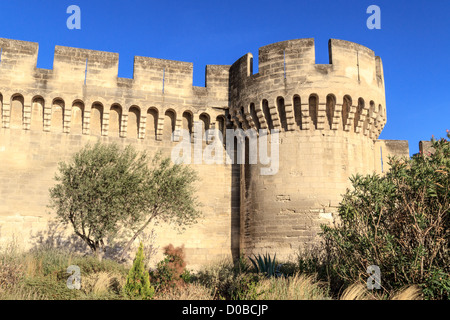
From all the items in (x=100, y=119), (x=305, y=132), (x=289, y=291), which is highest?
(x=100, y=119)

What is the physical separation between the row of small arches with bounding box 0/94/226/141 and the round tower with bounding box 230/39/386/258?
243cm

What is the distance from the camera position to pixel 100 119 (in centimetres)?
1466

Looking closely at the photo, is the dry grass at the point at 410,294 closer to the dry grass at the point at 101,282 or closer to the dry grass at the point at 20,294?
the dry grass at the point at 101,282

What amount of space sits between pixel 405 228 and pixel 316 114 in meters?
6.63

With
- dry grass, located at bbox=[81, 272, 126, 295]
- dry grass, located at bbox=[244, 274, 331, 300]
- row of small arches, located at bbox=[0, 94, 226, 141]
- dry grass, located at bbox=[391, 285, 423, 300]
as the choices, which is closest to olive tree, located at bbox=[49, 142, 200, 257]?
dry grass, located at bbox=[81, 272, 126, 295]

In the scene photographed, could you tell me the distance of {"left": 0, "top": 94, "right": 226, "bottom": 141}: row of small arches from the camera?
549 inches

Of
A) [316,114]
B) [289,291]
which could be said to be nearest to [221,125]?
[316,114]

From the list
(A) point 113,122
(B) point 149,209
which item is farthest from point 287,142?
(A) point 113,122

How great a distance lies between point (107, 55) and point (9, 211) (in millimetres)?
6042

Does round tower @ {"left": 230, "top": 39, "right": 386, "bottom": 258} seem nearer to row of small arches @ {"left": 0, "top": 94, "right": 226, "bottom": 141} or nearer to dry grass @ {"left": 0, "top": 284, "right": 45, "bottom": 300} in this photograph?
row of small arches @ {"left": 0, "top": 94, "right": 226, "bottom": 141}

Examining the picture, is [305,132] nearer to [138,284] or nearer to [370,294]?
[370,294]

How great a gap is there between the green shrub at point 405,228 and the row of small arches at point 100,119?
8287mm
